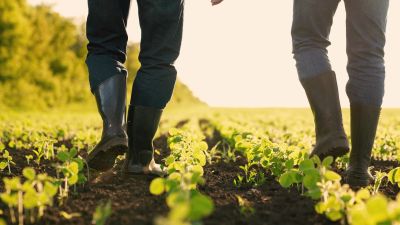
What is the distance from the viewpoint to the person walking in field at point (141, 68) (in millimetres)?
3113

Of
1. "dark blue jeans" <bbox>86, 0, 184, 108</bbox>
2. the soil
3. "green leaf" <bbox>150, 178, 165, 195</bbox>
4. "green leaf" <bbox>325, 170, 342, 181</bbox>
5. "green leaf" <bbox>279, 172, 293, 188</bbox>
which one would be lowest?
the soil

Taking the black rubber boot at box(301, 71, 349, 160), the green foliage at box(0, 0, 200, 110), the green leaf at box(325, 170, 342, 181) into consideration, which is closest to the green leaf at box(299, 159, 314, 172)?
the green leaf at box(325, 170, 342, 181)

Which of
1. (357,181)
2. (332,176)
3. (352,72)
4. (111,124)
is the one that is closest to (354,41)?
(352,72)

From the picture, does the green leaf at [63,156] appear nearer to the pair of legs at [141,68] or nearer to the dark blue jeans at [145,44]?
the pair of legs at [141,68]

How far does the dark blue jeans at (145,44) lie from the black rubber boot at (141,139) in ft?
0.19

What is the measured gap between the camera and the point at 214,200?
267 cm

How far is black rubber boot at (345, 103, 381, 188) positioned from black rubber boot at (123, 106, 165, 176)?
1.20 meters

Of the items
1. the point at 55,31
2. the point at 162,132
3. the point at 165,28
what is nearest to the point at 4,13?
the point at 55,31

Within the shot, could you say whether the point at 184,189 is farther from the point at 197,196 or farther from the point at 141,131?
the point at 141,131

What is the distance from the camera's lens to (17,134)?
21.4 feet

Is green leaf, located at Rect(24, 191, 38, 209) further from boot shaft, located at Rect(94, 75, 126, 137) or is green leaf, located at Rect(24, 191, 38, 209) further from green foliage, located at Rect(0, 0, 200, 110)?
green foliage, located at Rect(0, 0, 200, 110)

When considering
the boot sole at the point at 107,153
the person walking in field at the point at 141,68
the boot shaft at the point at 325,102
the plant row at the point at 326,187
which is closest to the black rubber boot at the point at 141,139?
the person walking in field at the point at 141,68

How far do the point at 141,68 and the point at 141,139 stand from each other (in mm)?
446

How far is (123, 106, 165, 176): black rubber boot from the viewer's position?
3.17 m
